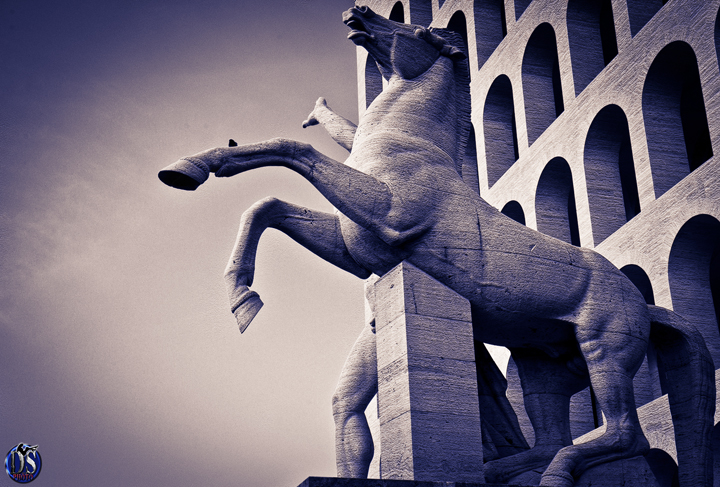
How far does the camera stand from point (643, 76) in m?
15.9

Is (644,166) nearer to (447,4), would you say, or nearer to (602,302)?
(602,302)

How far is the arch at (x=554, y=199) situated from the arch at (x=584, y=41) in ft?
5.83

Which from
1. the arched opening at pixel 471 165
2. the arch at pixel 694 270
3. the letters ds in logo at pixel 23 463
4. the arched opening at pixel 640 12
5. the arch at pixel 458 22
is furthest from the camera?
the arch at pixel 458 22

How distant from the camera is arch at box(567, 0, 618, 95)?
1828 cm

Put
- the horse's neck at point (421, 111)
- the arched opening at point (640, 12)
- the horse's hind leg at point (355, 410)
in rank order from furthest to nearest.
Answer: the arched opening at point (640, 12)
the horse's neck at point (421, 111)
the horse's hind leg at point (355, 410)

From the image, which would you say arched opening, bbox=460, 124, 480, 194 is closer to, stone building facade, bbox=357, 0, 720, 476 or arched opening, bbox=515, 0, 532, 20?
stone building facade, bbox=357, 0, 720, 476

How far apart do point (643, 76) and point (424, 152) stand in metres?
9.07

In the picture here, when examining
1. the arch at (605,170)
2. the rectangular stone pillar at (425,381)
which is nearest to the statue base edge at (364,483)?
the rectangular stone pillar at (425,381)

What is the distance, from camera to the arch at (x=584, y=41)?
720 inches

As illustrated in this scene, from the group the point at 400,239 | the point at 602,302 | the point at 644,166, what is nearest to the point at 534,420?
the point at 602,302

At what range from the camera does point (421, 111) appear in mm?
8555

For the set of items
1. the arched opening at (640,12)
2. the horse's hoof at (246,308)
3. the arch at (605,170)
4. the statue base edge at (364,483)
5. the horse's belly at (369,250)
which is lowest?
the statue base edge at (364,483)

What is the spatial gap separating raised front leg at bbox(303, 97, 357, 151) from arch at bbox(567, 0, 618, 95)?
29.7 feet

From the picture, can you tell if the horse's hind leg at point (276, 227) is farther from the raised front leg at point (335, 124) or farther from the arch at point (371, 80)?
the arch at point (371, 80)
